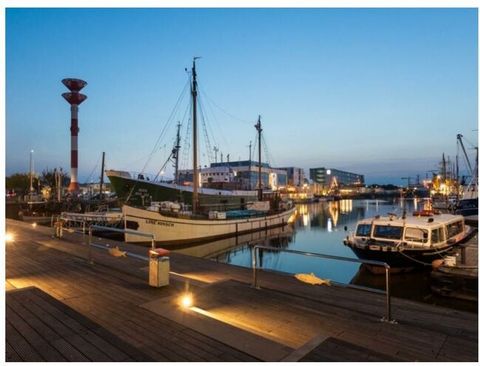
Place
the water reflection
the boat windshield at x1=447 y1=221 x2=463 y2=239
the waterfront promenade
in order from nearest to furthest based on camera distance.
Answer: the waterfront promenade < the boat windshield at x1=447 y1=221 x2=463 y2=239 < the water reflection

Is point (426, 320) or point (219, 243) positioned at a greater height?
point (426, 320)

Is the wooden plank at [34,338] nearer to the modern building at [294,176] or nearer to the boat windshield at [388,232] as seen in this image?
the boat windshield at [388,232]

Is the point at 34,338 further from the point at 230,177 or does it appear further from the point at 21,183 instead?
the point at 21,183

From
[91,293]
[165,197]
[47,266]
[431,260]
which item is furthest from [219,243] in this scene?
[91,293]

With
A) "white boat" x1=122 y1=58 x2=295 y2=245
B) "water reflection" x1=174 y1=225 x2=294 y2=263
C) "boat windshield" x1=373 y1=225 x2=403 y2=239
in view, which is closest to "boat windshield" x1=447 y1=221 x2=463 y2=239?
"boat windshield" x1=373 y1=225 x2=403 y2=239

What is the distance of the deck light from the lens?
6.58m

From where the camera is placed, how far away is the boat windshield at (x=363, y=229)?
17828 mm

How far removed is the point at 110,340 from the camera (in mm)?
4758

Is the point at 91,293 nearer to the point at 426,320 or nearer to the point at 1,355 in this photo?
the point at 1,355

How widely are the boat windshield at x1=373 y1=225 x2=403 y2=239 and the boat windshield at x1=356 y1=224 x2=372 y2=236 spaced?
41 cm

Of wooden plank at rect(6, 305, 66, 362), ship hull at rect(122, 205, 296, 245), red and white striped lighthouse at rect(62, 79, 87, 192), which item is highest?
red and white striped lighthouse at rect(62, 79, 87, 192)

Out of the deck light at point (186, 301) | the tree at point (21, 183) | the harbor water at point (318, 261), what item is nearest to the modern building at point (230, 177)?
the harbor water at point (318, 261)

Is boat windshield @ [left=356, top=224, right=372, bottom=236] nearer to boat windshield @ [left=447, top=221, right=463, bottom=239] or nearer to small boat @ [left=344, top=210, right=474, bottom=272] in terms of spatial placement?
small boat @ [left=344, top=210, right=474, bottom=272]

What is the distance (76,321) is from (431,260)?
16313 millimetres
